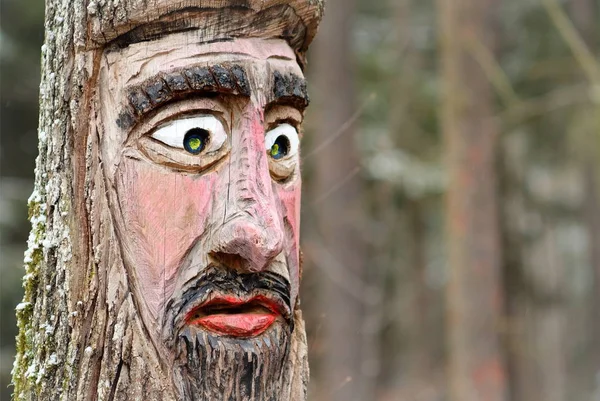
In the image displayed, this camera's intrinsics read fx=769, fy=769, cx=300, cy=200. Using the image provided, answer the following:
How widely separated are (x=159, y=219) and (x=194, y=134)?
1.01 ft

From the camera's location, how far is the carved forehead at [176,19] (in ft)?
7.92

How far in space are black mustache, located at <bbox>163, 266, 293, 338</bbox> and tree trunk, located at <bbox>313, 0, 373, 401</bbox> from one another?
6.49m

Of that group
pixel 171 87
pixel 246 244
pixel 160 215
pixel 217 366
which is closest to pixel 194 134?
pixel 171 87

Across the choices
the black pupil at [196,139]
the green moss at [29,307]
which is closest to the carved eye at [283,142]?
the black pupil at [196,139]

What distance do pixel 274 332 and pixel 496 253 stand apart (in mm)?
6121

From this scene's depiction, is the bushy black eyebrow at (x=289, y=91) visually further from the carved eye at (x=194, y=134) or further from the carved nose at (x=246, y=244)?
the carved nose at (x=246, y=244)

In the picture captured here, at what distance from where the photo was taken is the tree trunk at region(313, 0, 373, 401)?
897cm

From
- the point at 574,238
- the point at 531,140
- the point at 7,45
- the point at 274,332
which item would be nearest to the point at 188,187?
the point at 274,332

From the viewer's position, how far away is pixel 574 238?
26797 millimetres

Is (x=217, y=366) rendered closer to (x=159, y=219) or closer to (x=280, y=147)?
(x=159, y=219)

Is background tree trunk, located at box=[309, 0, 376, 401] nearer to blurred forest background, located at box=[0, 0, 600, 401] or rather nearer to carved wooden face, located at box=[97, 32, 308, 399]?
blurred forest background, located at box=[0, 0, 600, 401]

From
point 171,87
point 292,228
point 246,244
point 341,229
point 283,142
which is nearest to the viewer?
point 246,244

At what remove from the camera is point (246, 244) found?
2287 millimetres

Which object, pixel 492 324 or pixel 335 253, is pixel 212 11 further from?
pixel 335 253
